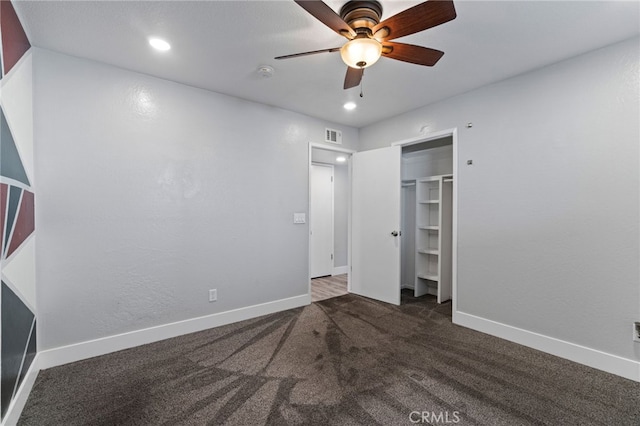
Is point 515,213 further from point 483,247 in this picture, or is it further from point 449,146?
point 449,146

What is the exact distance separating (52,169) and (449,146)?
4496 millimetres

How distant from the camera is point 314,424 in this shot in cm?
160

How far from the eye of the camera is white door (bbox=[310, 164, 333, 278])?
5223 mm

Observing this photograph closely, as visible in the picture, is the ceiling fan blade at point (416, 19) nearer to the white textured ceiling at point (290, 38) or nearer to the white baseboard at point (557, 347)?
the white textured ceiling at point (290, 38)

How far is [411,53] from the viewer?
6.19 feet

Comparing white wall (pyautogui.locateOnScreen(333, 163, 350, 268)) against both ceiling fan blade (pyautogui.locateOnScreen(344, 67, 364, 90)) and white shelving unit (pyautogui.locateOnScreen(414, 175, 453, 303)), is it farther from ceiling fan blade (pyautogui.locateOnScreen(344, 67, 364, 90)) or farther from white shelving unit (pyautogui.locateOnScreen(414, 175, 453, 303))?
ceiling fan blade (pyautogui.locateOnScreen(344, 67, 364, 90))

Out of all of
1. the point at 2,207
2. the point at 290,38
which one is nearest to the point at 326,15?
the point at 290,38

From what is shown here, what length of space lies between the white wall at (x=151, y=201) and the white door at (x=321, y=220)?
157 centimetres

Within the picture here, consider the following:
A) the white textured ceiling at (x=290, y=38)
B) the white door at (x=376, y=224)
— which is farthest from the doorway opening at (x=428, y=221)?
the white textured ceiling at (x=290, y=38)

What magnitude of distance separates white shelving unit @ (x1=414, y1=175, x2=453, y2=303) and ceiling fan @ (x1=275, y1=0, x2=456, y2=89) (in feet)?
7.81

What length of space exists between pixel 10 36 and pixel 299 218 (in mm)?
2841

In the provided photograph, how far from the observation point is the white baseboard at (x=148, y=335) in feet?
7.40

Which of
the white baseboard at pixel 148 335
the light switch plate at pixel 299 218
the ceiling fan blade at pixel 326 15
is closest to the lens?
the ceiling fan blade at pixel 326 15

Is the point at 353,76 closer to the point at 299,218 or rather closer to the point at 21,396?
the point at 299,218
